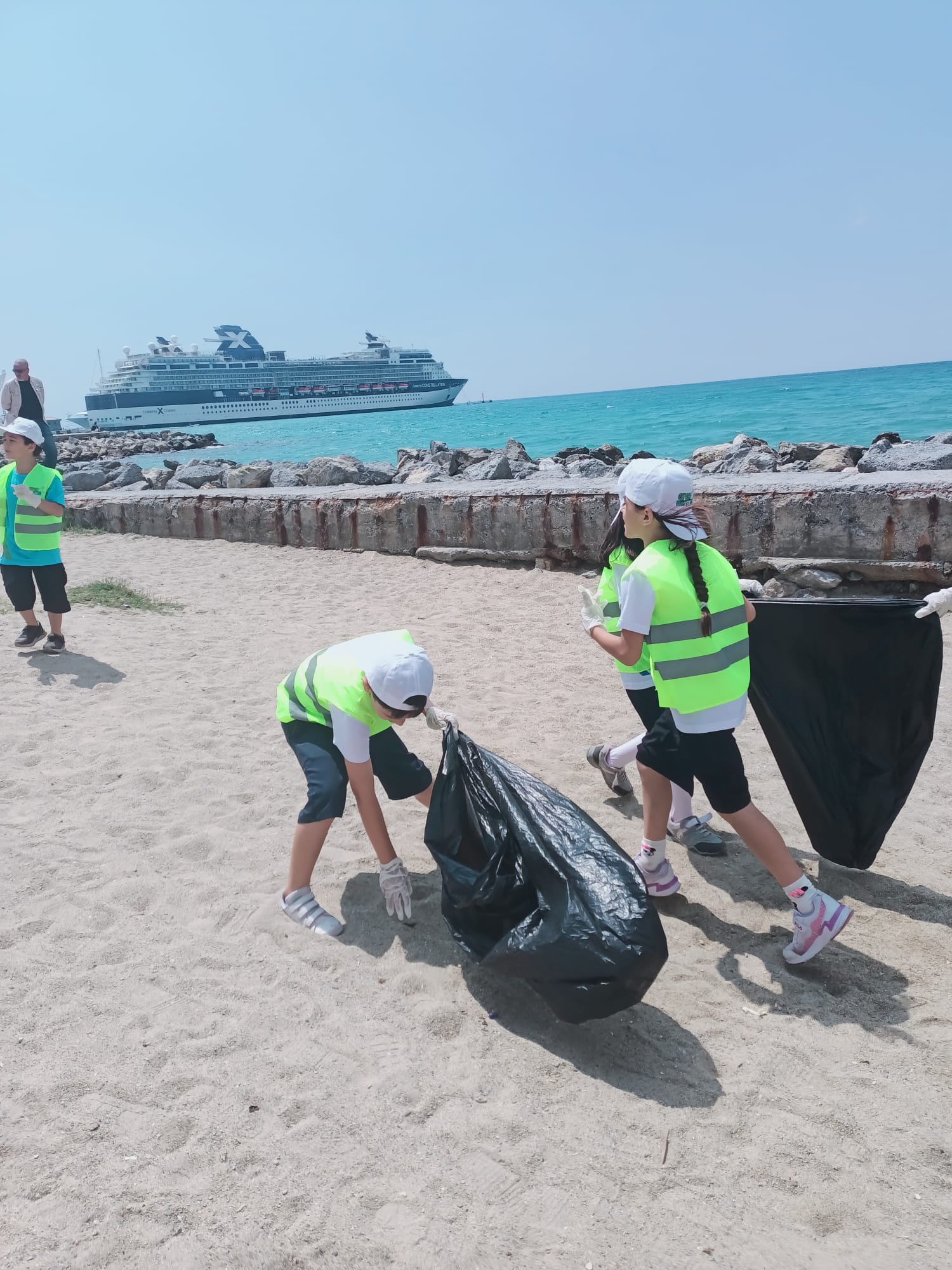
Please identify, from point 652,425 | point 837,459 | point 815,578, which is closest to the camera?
point 815,578

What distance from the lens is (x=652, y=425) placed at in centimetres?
4103

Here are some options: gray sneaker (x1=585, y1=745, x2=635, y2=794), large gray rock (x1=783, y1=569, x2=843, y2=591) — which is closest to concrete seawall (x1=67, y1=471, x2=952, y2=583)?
large gray rock (x1=783, y1=569, x2=843, y2=591)

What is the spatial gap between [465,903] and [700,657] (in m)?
0.96

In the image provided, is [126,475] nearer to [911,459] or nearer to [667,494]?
[911,459]

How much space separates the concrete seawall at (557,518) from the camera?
6.12 m

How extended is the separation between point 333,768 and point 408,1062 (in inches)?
35.6

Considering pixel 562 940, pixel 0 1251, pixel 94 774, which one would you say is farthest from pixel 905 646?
pixel 94 774

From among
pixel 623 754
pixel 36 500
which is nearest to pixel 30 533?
pixel 36 500

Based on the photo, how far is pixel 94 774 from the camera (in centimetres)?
388

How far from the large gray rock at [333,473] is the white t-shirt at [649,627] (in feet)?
30.5

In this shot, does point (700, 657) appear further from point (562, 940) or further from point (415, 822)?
point (415, 822)

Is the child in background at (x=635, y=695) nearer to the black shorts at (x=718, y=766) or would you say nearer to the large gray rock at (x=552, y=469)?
the black shorts at (x=718, y=766)

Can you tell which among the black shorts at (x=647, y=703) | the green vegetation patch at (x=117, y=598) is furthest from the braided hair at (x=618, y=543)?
the green vegetation patch at (x=117, y=598)

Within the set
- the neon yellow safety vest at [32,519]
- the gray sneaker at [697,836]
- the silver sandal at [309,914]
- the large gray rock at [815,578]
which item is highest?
the neon yellow safety vest at [32,519]
